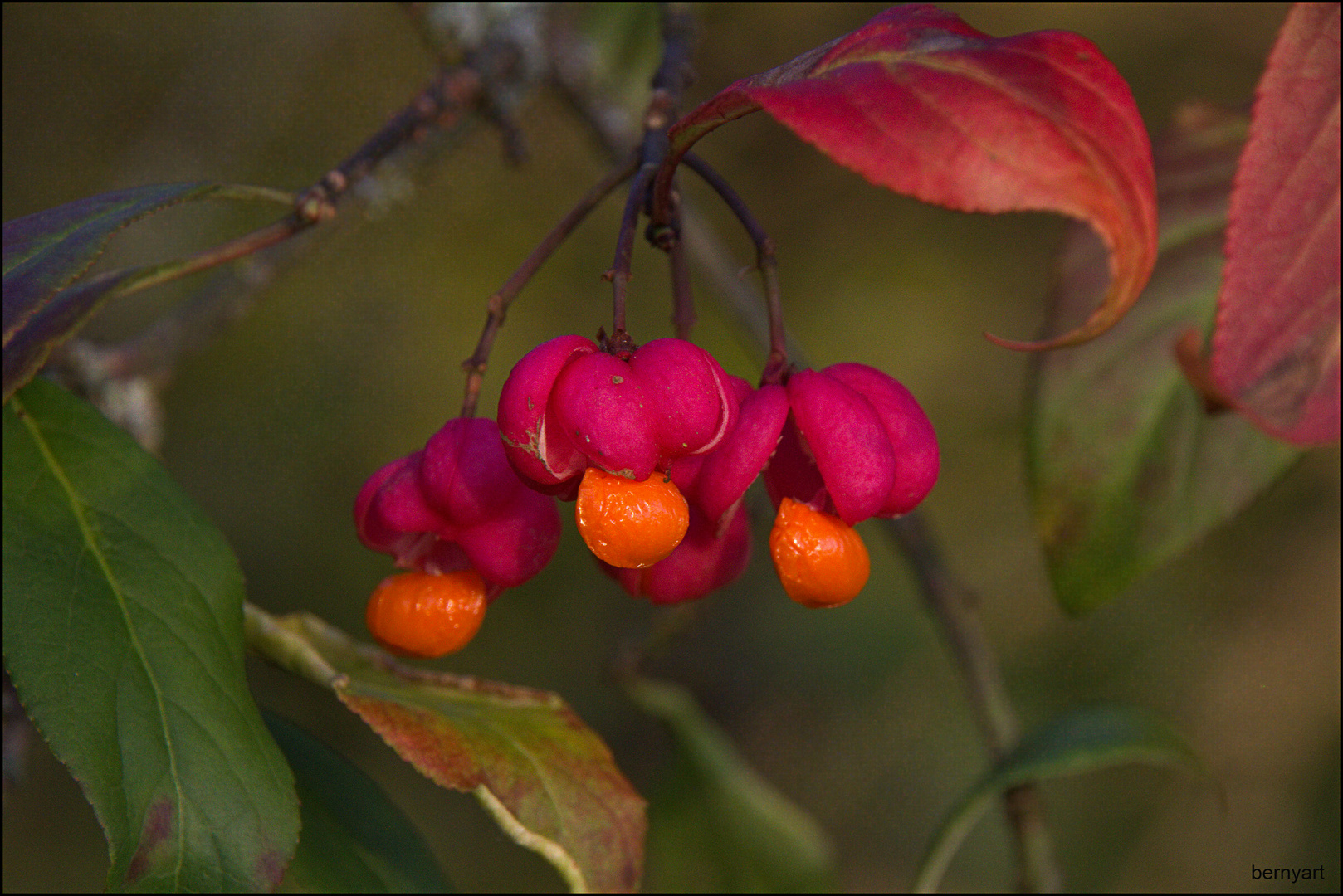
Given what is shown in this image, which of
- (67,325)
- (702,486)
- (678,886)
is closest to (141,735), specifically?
(67,325)

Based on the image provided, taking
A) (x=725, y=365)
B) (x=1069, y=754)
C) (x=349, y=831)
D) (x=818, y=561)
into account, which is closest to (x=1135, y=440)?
(x=1069, y=754)

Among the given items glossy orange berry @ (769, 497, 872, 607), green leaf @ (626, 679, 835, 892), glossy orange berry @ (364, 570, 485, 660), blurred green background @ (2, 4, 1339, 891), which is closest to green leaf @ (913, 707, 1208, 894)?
green leaf @ (626, 679, 835, 892)

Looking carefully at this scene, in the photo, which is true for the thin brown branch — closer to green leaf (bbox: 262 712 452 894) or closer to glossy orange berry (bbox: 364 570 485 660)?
glossy orange berry (bbox: 364 570 485 660)

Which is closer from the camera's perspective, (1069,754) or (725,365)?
(1069,754)

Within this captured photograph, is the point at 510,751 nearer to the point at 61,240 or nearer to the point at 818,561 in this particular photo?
the point at 818,561

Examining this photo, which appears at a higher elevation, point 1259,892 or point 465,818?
point 465,818

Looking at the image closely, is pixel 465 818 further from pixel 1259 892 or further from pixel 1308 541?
pixel 1308 541

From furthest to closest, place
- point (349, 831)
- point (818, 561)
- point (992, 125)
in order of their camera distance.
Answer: point (349, 831), point (818, 561), point (992, 125)
